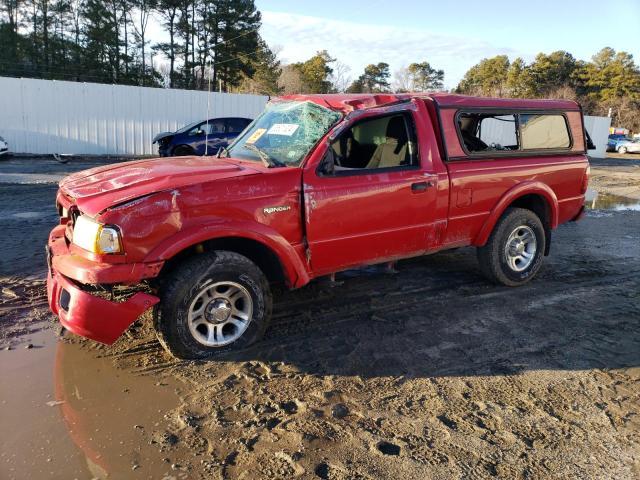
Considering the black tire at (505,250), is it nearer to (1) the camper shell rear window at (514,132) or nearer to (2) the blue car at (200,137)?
(1) the camper shell rear window at (514,132)

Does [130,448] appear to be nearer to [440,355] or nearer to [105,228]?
[105,228]

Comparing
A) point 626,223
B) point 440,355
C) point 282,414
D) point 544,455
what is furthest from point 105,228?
point 626,223

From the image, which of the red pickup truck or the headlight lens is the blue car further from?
the headlight lens

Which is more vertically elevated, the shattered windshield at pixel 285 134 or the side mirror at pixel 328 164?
the shattered windshield at pixel 285 134

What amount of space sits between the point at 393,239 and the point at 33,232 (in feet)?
17.6

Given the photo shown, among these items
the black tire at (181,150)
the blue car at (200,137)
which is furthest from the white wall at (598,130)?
the black tire at (181,150)

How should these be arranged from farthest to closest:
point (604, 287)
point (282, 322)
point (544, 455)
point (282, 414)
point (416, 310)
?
point (604, 287) → point (416, 310) → point (282, 322) → point (282, 414) → point (544, 455)

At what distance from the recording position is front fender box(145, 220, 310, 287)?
3471 millimetres

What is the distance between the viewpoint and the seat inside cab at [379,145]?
15.3ft

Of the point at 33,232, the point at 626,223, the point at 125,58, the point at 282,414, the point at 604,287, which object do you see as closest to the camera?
the point at 282,414

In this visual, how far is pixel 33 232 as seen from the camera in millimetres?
7148

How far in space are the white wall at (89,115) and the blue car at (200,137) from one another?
6489mm

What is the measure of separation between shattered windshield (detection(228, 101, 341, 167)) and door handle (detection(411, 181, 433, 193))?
0.93 meters

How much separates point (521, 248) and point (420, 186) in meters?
1.82
